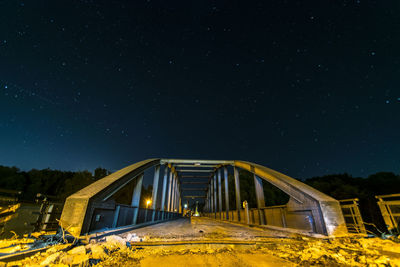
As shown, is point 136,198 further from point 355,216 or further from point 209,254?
point 355,216

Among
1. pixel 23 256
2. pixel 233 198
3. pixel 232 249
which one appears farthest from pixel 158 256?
pixel 233 198

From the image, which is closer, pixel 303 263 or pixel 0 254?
pixel 0 254

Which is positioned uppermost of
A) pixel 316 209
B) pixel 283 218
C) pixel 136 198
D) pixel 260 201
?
pixel 136 198

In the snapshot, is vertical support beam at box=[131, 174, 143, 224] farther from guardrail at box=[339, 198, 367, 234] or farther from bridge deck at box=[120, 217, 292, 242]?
guardrail at box=[339, 198, 367, 234]

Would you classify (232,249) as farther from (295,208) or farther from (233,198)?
(233,198)

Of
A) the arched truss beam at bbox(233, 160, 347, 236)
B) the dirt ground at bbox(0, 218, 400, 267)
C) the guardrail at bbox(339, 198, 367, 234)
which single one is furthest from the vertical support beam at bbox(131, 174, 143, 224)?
the guardrail at bbox(339, 198, 367, 234)

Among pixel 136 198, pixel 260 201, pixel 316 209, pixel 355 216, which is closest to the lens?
pixel 316 209

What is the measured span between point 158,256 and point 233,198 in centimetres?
2954

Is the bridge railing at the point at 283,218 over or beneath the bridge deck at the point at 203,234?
over

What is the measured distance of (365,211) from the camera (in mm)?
22484

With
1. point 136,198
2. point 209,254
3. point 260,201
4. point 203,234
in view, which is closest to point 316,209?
point 203,234

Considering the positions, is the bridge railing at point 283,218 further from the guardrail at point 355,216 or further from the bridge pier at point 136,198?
the bridge pier at point 136,198

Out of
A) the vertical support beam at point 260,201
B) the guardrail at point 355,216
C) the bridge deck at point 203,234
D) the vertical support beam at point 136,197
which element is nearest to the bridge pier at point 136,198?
the vertical support beam at point 136,197

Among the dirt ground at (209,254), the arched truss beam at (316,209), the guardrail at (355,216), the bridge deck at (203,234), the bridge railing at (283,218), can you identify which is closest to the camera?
the dirt ground at (209,254)
